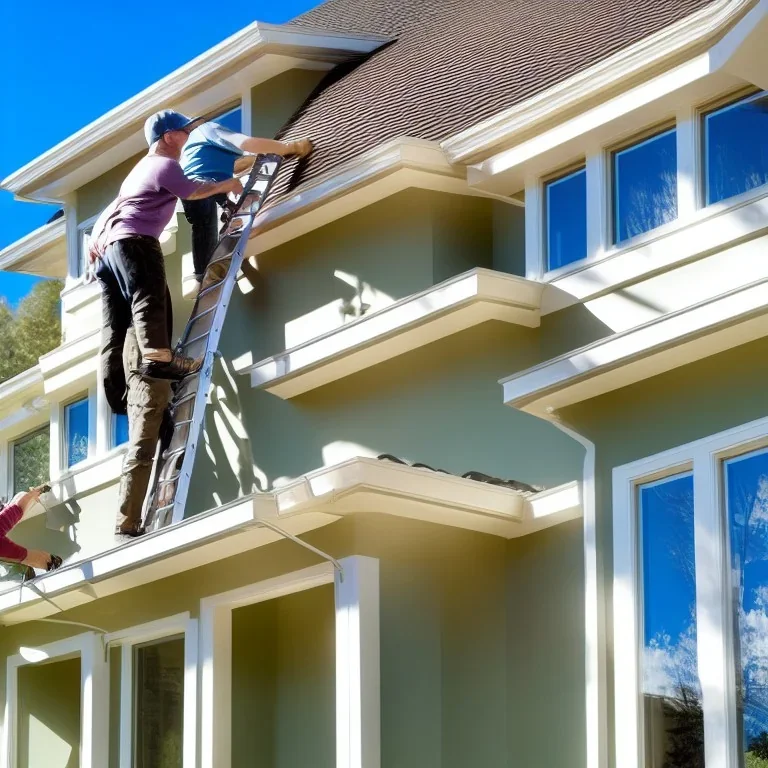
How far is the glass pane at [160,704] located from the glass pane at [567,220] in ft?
14.8

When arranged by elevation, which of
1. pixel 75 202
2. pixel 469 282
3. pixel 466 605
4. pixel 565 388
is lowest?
pixel 466 605

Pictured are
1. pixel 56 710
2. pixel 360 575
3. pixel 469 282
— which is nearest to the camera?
pixel 360 575

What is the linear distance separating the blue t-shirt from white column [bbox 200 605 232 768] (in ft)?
14.8

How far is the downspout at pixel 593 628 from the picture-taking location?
409 inches

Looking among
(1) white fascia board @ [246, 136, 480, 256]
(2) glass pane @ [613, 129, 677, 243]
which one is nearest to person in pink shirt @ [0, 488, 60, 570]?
(1) white fascia board @ [246, 136, 480, 256]

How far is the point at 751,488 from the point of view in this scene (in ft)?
32.1

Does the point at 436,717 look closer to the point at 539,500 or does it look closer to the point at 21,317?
the point at 539,500

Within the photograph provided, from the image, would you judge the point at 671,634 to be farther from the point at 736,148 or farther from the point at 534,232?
the point at 534,232

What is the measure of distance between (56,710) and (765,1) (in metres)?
10.3

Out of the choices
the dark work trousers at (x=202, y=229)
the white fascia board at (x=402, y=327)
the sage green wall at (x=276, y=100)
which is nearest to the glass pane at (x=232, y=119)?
the sage green wall at (x=276, y=100)

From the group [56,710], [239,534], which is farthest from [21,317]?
[239,534]

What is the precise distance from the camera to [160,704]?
14.0 metres

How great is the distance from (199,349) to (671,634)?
5.57m

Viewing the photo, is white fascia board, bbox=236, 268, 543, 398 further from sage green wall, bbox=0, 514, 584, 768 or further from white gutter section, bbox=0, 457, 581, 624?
sage green wall, bbox=0, 514, 584, 768
